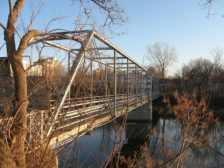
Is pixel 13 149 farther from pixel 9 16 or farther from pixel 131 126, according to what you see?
pixel 131 126

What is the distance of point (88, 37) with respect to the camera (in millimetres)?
5492

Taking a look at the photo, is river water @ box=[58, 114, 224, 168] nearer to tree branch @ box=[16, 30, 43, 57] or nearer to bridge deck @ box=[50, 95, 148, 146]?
bridge deck @ box=[50, 95, 148, 146]

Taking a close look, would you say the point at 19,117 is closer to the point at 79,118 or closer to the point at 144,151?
the point at 79,118

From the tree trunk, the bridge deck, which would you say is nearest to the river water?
the bridge deck

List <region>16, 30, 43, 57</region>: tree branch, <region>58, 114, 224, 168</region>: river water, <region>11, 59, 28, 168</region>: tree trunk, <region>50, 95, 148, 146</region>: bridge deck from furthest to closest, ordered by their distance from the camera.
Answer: <region>16, 30, 43, 57</region>: tree branch
<region>58, 114, 224, 168</region>: river water
<region>50, 95, 148, 146</region>: bridge deck
<region>11, 59, 28, 168</region>: tree trunk

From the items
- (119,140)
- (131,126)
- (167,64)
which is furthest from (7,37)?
(167,64)

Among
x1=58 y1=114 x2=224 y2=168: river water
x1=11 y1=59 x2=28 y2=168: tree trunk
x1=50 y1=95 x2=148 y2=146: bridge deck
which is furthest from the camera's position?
x1=58 y1=114 x2=224 y2=168: river water

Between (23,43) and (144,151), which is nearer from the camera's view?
(23,43)

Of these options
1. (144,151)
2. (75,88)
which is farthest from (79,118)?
(144,151)

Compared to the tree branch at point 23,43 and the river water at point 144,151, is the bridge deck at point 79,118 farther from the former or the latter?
the tree branch at point 23,43

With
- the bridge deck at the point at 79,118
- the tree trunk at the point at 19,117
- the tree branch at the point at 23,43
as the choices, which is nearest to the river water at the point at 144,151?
the bridge deck at the point at 79,118

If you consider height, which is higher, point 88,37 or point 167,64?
point 167,64

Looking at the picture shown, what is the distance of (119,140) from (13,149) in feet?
3.74

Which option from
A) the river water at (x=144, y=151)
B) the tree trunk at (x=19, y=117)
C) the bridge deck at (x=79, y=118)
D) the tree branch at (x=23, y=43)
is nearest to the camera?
the tree trunk at (x=19, y=117)
